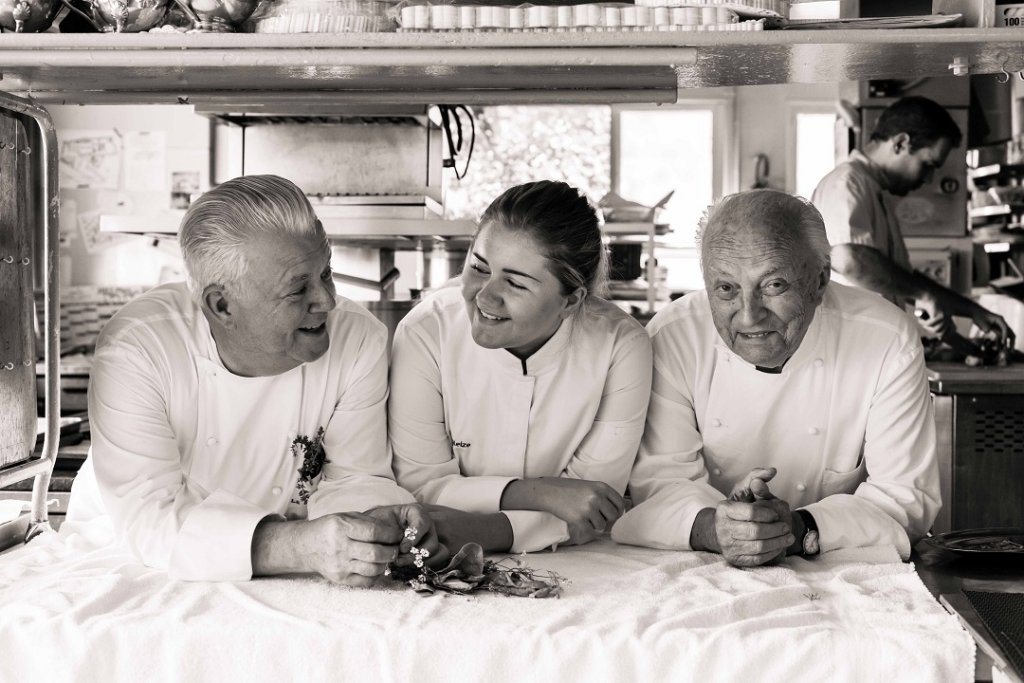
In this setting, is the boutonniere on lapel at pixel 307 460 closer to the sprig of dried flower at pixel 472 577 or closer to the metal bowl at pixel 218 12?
the sprig of dried flower at pixel 472 577

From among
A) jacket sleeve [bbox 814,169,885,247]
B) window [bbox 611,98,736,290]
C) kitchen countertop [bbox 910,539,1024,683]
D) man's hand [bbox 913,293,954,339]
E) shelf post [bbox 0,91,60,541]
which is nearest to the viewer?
kitchen countertop [bbox 910,539,1024,683]

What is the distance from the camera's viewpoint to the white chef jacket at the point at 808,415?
7.52 ft

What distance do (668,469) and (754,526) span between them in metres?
0.38

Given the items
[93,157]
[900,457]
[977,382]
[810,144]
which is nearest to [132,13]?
[900,457]

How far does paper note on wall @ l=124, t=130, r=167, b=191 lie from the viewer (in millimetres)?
7266

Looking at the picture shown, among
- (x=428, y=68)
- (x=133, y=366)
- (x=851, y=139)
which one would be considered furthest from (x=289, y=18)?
(x=851, y=139)

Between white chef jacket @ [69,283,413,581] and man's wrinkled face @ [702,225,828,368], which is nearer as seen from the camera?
white chef jacket @ [69,283,413,581]

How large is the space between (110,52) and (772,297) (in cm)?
141

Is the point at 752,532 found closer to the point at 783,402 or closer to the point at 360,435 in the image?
the point at 783,402

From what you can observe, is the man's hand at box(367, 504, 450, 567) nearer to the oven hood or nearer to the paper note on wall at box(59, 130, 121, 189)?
the oven hood

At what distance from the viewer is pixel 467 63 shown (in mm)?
2031

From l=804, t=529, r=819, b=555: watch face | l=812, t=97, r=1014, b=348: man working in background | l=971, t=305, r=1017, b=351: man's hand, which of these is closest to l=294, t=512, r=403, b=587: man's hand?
l=804, t=529, r=819, b=555: watch face

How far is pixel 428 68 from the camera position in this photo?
2.12 meters

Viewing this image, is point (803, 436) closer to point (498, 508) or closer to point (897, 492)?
point (897, 492)
